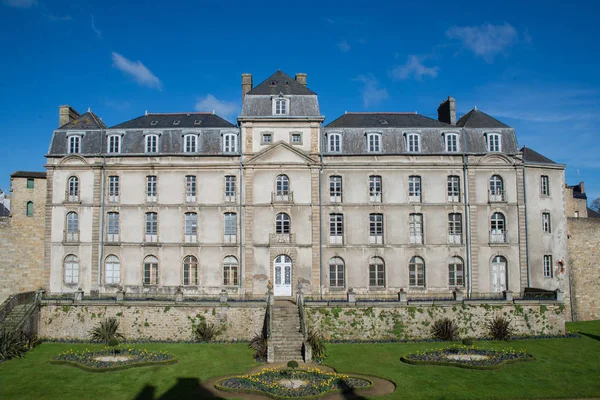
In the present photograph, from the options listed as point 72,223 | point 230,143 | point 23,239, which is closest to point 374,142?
point 230,143

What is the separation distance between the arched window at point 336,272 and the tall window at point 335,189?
3664 mm

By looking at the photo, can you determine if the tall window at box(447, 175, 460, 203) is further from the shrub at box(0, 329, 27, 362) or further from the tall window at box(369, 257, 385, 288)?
the shrub at box(0, 329, 27, 362)

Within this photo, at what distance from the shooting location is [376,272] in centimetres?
3319

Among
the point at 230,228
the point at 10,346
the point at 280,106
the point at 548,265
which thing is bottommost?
the point at 10,346

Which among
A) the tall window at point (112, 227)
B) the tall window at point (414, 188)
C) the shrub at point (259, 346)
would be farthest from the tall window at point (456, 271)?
the tall window at point (112, 227)

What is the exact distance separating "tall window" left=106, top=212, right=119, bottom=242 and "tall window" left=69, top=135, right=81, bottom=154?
4.65m

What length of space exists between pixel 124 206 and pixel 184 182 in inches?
159

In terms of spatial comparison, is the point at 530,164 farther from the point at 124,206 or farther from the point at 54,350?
the point at 54,350

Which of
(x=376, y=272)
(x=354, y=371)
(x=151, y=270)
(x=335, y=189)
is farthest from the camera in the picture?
(x=335, y=189)

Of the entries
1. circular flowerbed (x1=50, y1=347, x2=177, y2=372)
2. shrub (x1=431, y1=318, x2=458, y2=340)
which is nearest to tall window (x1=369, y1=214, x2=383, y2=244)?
shrub (x1=431, y1=318, x2=458, y2=340)

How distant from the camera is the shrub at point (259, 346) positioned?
80.1ft

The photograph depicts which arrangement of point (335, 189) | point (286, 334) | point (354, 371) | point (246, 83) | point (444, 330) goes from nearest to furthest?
point (354, 371) → point (286, 334) → point (444, 330) → point (335, 189) → point (246, 83)

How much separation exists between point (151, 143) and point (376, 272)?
644 inches

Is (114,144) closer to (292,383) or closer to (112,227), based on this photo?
(112,227)
